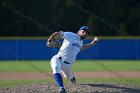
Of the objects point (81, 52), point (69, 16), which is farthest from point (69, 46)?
point (69, 16)

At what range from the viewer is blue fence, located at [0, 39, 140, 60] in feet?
83.6

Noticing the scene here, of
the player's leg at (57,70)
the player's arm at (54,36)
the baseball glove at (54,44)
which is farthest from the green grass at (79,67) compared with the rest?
the player's arm at (54,36)

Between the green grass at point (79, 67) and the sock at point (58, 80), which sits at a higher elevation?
the sock at point (58, 80)

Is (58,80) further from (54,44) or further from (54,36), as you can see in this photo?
(54,44)

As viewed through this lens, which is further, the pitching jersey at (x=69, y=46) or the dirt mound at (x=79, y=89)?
the pitching jersey at (x=69, y=46)

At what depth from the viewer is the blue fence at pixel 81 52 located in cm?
2548

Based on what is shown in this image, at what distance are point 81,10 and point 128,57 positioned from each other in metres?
9.13

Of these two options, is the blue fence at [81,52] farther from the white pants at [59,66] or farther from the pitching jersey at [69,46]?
the pitching jersey at [69,46]

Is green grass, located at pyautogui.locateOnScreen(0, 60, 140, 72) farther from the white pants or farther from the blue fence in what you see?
the white pants

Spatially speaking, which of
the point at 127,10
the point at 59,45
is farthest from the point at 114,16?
the point at 59,45

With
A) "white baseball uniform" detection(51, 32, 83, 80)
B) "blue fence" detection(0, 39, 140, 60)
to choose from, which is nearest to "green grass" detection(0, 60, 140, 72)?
"blue fence" detection(0, 39, 140, 60)

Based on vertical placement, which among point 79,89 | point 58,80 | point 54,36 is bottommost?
point 79,89

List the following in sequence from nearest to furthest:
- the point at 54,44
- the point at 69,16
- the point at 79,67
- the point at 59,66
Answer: the point at 59,66, the point at 54,44, the point at 79,67, the point at 69,16

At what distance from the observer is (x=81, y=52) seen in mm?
25297
